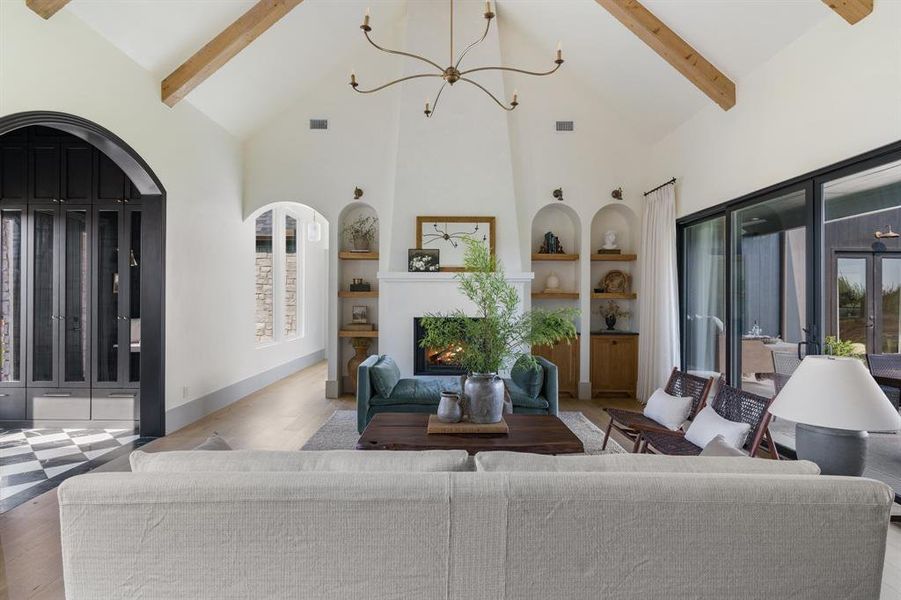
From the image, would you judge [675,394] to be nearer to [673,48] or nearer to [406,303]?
[673,48]

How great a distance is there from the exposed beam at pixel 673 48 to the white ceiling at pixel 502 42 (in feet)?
0.22

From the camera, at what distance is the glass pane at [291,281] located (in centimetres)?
818

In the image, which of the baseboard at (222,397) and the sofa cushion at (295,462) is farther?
the baseboard at (222,397)

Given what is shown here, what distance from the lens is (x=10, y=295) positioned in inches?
181

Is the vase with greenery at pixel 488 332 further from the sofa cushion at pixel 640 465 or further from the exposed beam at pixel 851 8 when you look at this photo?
the exposed beam at pixel 851 8

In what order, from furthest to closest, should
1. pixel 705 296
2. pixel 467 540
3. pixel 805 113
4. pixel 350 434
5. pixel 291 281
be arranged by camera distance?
pixel 291 281, pixel 705 296, pixel 350 434, pixel 805 113, pixel 467 540

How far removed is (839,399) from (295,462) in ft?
6.82

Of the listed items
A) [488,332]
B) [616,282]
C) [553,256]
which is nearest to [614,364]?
[616,282]

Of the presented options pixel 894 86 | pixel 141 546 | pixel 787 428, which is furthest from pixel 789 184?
pixel 141 546

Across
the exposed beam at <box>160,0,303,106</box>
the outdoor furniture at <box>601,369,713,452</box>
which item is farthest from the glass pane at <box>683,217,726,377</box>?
the exposed beam at <box>160,0,303,106</box>

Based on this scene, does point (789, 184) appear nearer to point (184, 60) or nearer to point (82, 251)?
point (184, 60)

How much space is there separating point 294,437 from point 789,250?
4508 mm

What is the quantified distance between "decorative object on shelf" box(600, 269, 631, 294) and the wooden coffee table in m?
3.57

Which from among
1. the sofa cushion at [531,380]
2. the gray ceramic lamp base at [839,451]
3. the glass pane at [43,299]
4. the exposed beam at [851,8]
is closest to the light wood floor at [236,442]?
the gray ceramic lamp base at [839,451]
